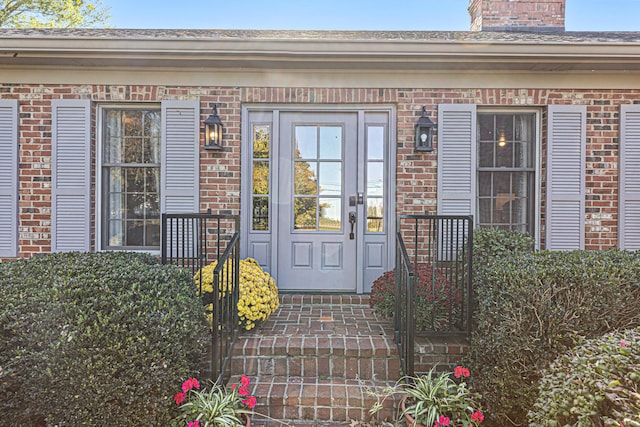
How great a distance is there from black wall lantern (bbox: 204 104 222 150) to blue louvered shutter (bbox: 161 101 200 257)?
14 centimetres

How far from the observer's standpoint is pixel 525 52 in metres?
3.57

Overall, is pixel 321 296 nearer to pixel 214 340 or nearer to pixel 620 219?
pixel 214 340

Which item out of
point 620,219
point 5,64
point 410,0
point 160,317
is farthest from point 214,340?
point 410,0

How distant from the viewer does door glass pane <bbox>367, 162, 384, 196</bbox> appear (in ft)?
13.3

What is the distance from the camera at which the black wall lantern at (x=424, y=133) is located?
3.81 metres

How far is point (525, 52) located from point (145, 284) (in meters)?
3.90

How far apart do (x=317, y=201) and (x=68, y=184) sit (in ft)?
8.57

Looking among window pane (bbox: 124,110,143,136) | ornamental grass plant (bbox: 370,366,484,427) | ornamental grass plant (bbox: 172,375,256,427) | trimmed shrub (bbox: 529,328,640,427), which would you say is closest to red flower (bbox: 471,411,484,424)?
ornamental grass plant (bbox: 370,366,484,427)

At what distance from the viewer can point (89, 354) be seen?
198 cm

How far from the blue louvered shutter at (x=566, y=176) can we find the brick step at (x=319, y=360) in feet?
7.77

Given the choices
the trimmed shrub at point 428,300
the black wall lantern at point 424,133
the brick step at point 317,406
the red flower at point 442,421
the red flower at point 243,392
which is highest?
the black wall lantern at point 424,133

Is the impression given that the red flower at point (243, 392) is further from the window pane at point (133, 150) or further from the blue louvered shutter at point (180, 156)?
the window pane at point (133, 150)

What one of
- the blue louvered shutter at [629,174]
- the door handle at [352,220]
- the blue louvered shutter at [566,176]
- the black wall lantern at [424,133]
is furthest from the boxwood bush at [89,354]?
the blue louvered shutter at [629,174]

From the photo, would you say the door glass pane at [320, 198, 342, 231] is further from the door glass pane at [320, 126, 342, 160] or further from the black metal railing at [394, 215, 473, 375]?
the black metal railing at [394, 215, 473, 375]
